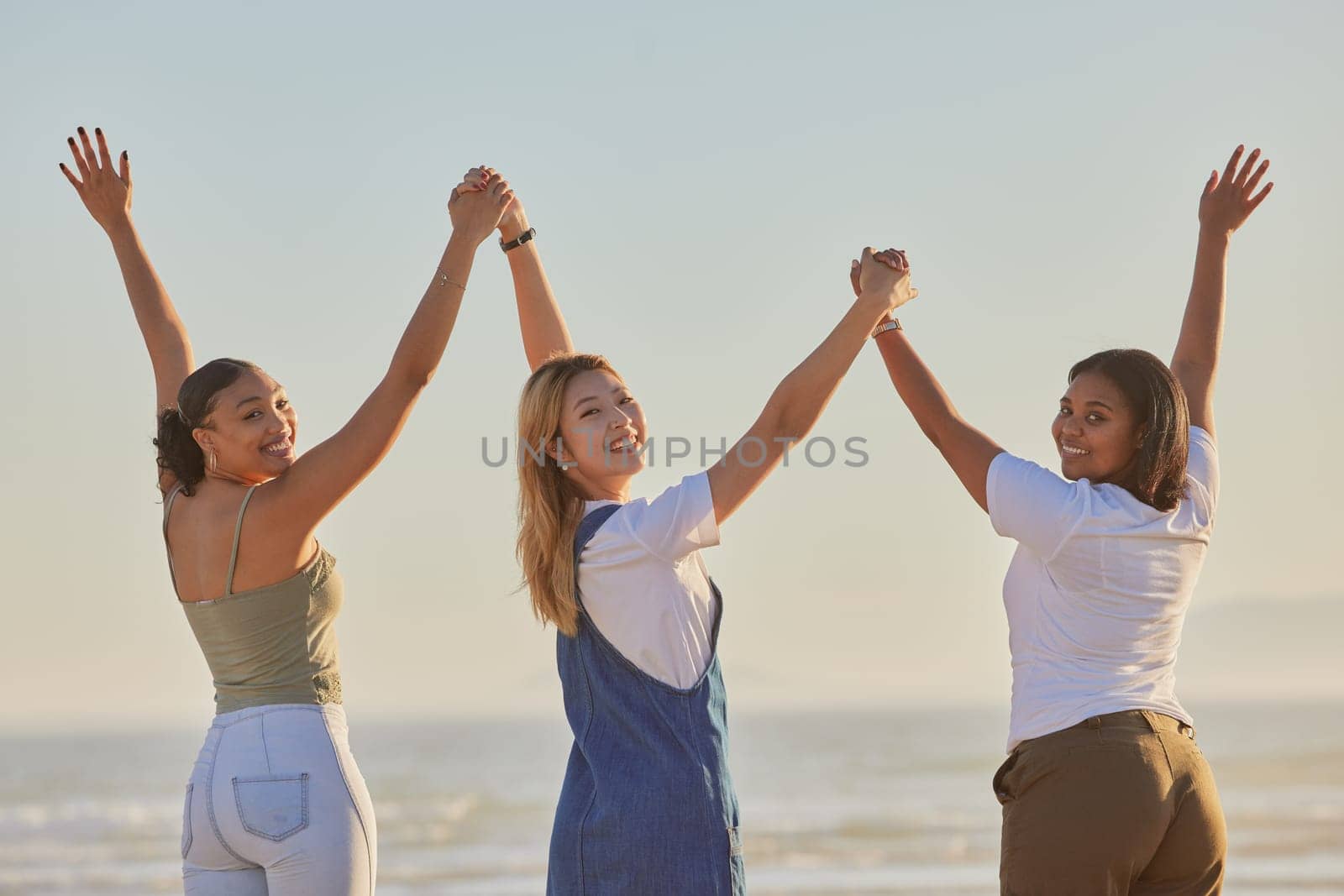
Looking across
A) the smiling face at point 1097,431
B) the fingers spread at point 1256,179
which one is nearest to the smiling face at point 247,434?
the smiling face at point 1097,431

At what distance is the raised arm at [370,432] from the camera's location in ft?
11.2

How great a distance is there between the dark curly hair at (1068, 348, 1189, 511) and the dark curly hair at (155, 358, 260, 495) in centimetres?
213

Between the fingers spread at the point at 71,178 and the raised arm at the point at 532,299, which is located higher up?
the fingers spread at the point at 71,178

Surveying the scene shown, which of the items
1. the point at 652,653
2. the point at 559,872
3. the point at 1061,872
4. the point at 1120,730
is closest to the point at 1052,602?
the point at 1120,730

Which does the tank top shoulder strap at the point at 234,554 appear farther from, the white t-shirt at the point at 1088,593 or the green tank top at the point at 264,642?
the white t-shirt at the point at 1088,593

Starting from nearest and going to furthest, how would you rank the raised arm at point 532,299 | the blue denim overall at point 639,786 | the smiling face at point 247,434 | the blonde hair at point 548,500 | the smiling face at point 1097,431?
the blue denim overall at point 639,786
the blonde hair at point 548,500
the smiling face at point 1097,431
the smiling face at point 247,434
the raised arm at point 532,299

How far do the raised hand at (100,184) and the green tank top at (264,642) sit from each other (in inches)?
51.0

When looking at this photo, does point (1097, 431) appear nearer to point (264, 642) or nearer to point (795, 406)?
point (795, 406)

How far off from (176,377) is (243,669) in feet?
3.30

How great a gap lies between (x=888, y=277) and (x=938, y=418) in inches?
14.6

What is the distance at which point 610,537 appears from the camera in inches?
125

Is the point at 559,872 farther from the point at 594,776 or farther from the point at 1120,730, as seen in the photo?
the point at 1120,730

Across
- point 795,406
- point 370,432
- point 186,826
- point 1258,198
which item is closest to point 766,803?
point 1258,198

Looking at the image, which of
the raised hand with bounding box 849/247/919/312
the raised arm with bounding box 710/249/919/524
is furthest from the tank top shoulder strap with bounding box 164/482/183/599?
the raised hand with bounding box 849/247/919/312
